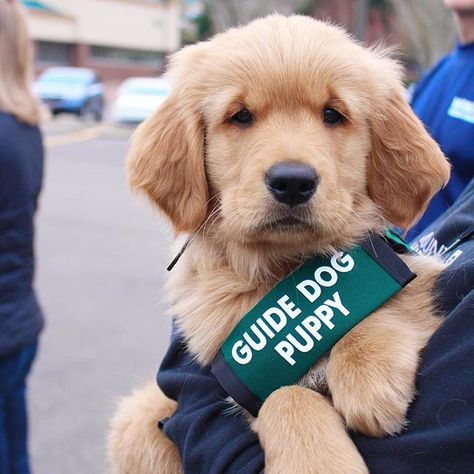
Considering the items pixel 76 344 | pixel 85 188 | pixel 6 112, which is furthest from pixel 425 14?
pixel 6 112

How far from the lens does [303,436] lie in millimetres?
1739

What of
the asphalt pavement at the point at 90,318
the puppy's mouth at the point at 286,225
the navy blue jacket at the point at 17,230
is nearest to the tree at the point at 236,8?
the asphalt pavement at the point at 90,318

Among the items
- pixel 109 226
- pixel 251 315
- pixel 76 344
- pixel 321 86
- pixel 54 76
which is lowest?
pixel 54 76

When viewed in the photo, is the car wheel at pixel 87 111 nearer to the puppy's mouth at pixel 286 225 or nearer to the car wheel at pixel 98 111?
the car wheel at pixel 98 111

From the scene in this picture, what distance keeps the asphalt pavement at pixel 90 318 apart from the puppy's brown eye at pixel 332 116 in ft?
2.27

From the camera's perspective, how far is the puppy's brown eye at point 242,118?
220 cm

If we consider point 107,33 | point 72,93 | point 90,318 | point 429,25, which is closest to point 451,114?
point 90,318

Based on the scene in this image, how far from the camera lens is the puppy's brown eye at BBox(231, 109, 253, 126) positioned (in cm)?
220

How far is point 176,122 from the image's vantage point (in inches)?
92.2

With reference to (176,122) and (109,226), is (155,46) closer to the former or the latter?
(109,226)

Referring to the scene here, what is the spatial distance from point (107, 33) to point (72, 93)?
21459mm

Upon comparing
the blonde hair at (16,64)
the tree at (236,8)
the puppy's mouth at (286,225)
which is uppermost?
the puppy's mouth at (286,225)

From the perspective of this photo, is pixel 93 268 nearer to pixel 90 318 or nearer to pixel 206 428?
pixel 90 318

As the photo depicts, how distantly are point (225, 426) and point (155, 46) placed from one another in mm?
50005
